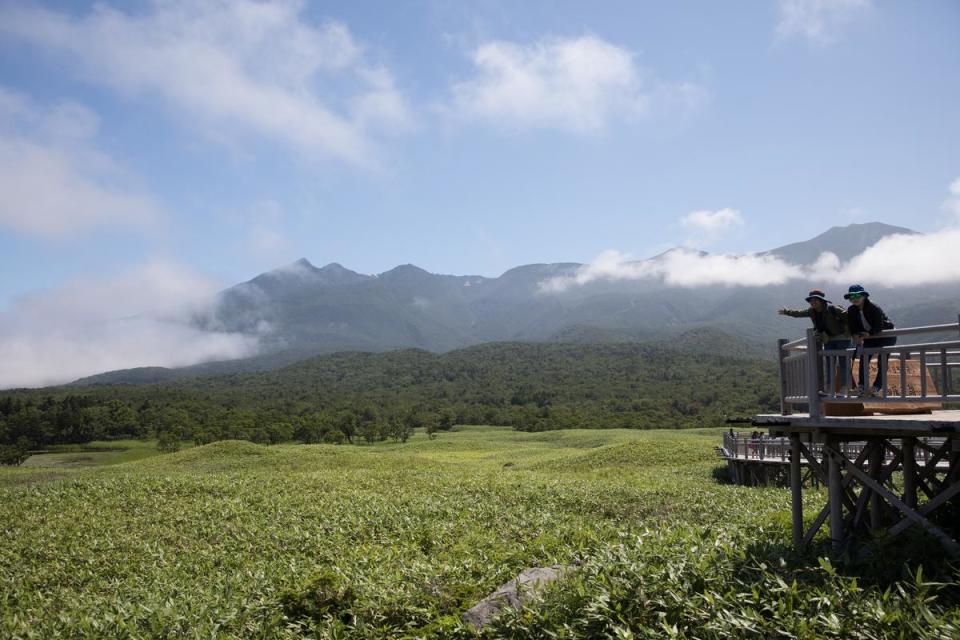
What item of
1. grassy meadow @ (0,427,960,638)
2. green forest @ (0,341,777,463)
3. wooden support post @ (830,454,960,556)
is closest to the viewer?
grassy meadow @ (0,427,960,638)

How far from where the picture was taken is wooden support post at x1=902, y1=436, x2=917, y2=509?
915cm

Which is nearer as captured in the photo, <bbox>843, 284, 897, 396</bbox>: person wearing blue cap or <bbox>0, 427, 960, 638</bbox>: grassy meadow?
<bbox>0, 427, 960, 638</bbox>: grassy meadow

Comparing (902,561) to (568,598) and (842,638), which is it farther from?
(568,598)

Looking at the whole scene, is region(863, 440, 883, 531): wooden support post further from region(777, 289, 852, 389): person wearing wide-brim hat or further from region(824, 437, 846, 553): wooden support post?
region(777, 289, 852, 389): person wearing wide-brim hat

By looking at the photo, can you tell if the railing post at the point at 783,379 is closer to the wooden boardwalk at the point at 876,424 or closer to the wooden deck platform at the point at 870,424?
the wooden boardwalk at the point at 876,424

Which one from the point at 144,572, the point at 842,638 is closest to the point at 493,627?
the point at 842,638

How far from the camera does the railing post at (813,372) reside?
348 inches

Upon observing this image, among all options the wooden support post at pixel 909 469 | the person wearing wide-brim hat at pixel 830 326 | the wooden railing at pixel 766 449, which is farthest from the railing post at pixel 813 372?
the wooden railing at pixel 766 449

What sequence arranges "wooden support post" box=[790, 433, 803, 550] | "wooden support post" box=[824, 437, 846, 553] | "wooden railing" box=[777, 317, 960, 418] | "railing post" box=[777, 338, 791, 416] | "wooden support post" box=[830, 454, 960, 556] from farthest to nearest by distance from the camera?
"wooden support post" box=[790, 433, 803, 550] → "railing post" box=[777, 338, 791, 416] → "wooden support post" box=[824, 437, 846, 553] → "wooden support post" box=[830, 454, 960, 556] → "wooden railing" box=[777, 317, 960, 418]

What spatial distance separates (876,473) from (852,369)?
7.68ft

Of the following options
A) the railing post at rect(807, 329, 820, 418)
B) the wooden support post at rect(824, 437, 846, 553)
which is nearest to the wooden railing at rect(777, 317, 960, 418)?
the railing post at rect(807, 329, 820, 418)

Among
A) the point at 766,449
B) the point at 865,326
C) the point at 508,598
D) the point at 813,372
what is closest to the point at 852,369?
the point at 813,372

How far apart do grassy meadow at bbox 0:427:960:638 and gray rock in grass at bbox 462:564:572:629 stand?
0.91ft

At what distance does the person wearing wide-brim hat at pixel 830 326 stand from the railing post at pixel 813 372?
0.15 m
